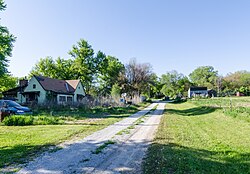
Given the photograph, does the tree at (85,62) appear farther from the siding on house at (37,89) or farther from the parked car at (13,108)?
the parked car at (13,108)

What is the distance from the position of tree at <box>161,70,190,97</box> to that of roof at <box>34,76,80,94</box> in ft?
189

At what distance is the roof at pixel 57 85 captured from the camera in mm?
35469

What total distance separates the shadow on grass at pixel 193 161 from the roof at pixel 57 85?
3214cm

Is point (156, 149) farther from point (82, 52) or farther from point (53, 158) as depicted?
point (82, 52)

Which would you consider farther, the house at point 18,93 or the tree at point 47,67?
the tree at point 47,67

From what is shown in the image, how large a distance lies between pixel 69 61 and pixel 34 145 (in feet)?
165

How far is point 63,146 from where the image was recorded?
713cm

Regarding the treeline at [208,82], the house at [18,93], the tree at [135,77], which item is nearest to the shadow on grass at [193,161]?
the house at [18,93]

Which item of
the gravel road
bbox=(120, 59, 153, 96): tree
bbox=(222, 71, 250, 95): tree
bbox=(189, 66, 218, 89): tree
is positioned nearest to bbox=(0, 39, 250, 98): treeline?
bbox=(120, 59, 153, 96): tree

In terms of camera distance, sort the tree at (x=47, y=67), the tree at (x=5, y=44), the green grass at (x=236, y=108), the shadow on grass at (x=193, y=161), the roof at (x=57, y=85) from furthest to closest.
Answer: the tree at (x=47, y=67)
the roof at (x=57, y=85)
the tree at (x=5, y=44)
the green grass at (x=236, y=108)
the shadow on grass at (x=193, y=161)

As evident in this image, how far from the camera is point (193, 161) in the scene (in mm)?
5152

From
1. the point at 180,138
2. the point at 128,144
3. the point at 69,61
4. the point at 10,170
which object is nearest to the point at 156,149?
the point at 128,144

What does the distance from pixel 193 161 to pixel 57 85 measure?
36.8 m

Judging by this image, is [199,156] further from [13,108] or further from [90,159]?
[13,108]
